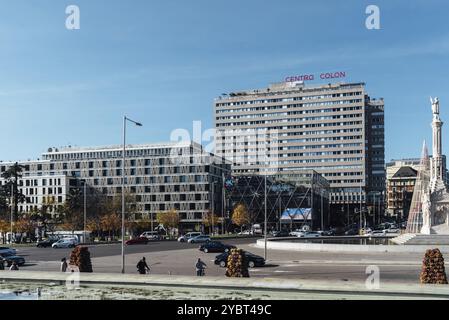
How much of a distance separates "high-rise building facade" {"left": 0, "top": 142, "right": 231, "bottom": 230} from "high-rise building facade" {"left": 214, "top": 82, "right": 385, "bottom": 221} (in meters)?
40.0

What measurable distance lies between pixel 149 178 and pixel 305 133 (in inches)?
2533

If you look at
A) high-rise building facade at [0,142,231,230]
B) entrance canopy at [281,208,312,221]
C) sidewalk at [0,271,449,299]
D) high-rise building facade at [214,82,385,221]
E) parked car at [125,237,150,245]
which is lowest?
parked car at [125,237,150,245]

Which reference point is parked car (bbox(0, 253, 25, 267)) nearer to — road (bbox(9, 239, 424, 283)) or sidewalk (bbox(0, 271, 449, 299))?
road (bbox(9, 239, 424, 283))

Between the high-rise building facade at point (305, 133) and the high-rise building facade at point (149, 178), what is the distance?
131 feet

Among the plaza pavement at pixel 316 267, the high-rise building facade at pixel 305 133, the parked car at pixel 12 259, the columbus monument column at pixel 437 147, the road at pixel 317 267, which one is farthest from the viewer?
the high-rise building facade at pixel 305 133

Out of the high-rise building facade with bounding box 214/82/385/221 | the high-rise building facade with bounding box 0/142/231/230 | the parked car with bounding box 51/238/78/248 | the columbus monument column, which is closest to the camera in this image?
the columbus monument column

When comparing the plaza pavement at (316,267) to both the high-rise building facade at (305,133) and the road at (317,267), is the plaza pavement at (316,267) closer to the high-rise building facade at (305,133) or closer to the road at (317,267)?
the road at (317,267)

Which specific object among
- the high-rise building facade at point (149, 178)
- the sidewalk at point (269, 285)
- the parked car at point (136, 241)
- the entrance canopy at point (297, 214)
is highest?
Result: the high-rise building facade at point (149, 178)

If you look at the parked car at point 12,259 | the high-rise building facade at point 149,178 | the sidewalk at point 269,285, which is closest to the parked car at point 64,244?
the parked car at point 12,259

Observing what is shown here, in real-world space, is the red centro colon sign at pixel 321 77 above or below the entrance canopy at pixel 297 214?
above

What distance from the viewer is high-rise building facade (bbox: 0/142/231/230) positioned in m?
144

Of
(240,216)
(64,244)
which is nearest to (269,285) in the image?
(64,244)

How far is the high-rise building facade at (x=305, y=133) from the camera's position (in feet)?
→ 591

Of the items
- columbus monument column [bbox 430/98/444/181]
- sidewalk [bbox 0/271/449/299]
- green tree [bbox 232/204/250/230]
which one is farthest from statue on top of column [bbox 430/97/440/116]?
green tree [bbox 232/204/250/230]
